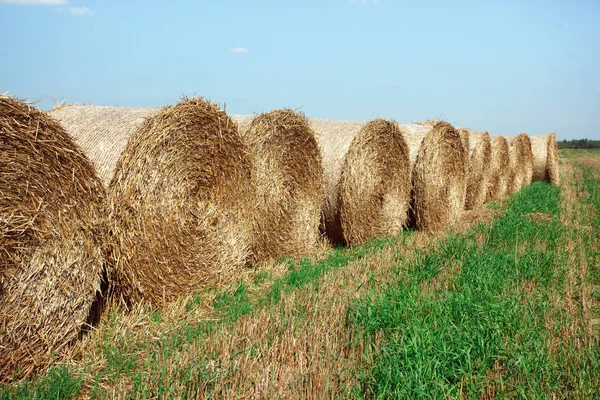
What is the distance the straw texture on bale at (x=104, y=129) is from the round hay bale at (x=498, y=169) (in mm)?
11416

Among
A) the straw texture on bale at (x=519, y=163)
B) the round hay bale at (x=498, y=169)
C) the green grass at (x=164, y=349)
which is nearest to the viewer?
the green grass at (x=164, y=349)

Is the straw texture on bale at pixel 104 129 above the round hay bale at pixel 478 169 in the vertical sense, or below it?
above

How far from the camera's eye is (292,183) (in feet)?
25.1

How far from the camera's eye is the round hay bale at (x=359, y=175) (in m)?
8.23

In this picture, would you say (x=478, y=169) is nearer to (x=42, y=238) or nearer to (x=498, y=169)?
(x=498, y=169)

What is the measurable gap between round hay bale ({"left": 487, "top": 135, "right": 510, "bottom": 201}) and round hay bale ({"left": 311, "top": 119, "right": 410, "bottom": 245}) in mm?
6760

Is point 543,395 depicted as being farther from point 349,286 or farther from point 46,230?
point 46,230

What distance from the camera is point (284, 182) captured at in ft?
24.7

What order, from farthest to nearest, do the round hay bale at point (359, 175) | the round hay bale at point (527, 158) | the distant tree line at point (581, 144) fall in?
the distant tree line at point (581, 144) → the round hay bale at point (527, 158) → the round hay bale at point (359, 175)

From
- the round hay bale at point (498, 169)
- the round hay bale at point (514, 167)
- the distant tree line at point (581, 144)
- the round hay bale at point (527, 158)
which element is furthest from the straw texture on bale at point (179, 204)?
the distant tree line at point (581, 144)

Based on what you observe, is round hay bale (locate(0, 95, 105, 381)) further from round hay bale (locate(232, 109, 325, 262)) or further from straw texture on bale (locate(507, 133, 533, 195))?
straw texture on bale (locate(507, 133, 533, 195))

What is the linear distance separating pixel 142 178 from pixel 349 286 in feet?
7.84

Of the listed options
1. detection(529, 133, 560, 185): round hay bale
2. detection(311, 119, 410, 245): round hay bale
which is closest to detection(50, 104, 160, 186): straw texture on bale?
detection(311, 119, 410, 245): round hay bale

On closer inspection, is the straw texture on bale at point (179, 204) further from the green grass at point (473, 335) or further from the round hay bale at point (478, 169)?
the round hay bale at point (478, 169)
